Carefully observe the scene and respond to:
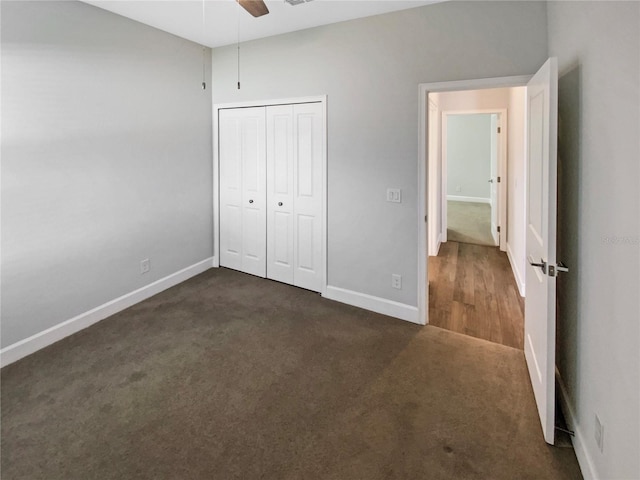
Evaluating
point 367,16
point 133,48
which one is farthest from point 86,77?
point 367,16

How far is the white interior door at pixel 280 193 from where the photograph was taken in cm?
386

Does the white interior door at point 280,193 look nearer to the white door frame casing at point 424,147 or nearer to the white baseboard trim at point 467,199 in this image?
the white door frame casing at point 424,147

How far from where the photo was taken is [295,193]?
390cm

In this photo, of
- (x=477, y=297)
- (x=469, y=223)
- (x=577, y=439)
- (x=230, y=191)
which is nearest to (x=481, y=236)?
(x=469, y=223)

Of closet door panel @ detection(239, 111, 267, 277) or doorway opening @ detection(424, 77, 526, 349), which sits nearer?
doorway opening @ detection(424, 77, 526, 349)

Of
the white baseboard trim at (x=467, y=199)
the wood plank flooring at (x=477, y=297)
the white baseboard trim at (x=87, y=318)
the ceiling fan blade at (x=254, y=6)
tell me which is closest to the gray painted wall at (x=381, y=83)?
the wood plank flooring at (x=477, y=297)

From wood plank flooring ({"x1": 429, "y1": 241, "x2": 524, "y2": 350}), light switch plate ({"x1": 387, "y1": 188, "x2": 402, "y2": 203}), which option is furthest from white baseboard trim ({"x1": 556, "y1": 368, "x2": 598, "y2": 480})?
light switch plate ({"x1": 387, "y1": 188, "x2": 402, "y2": 203})

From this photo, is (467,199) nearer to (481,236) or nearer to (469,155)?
(469,155)

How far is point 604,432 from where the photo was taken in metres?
1.44

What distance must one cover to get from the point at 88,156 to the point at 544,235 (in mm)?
3426

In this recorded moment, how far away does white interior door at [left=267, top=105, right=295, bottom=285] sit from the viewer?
3863 millimetres

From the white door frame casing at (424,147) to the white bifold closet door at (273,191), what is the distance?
1.03 metres

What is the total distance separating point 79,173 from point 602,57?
11.6 ft

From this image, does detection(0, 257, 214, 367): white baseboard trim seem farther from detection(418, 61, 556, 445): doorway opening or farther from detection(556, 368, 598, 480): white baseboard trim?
detection(556, 368, 598, 480): white baseboard trim
